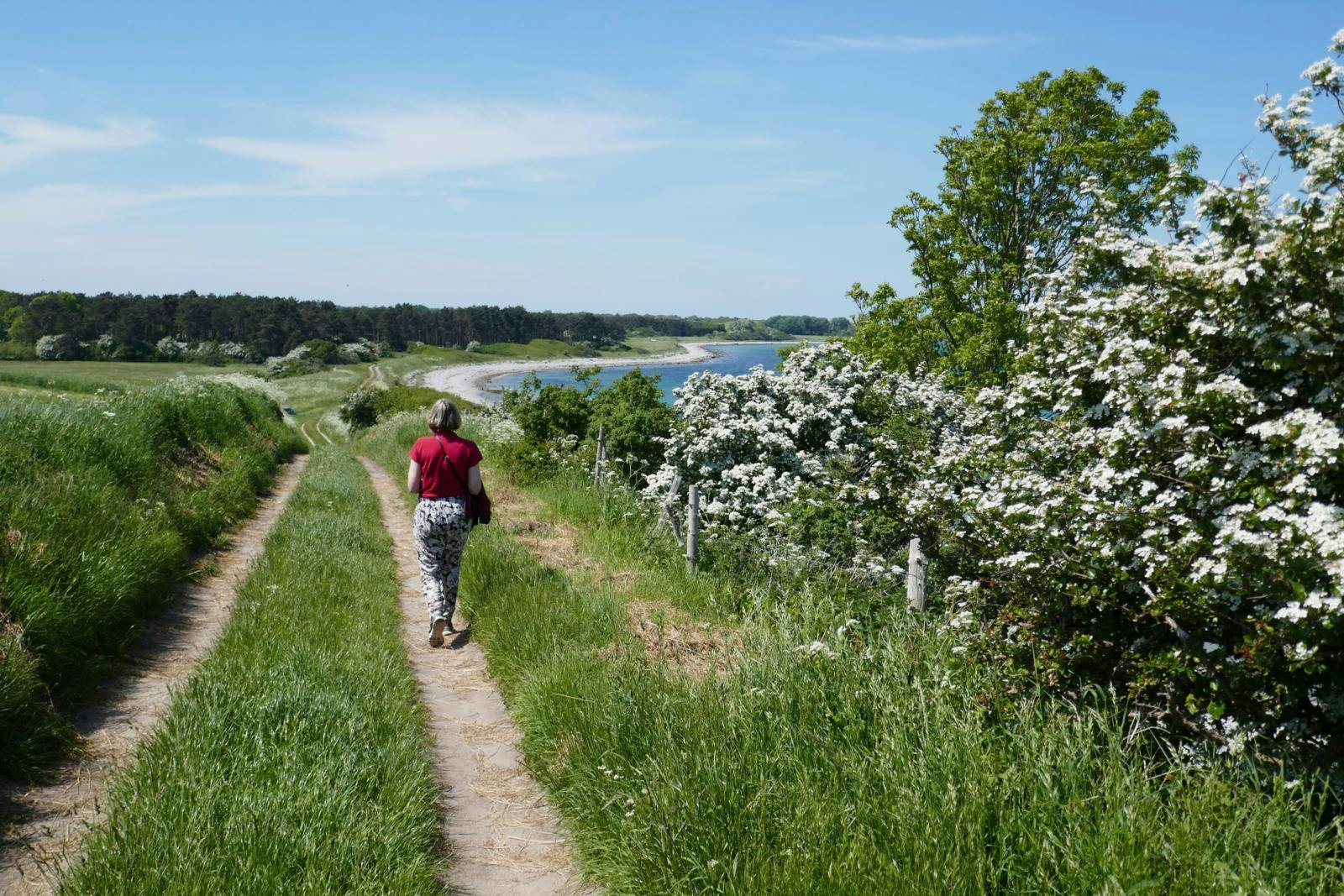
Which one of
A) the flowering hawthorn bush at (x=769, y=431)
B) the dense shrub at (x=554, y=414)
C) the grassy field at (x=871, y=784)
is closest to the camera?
the grassy field at (x=871, y=784)

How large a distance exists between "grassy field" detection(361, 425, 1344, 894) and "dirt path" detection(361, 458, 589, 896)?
0.15 metres

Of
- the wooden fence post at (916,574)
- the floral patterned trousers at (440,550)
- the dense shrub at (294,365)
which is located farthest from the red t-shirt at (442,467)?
the dense shrub at (294,365)

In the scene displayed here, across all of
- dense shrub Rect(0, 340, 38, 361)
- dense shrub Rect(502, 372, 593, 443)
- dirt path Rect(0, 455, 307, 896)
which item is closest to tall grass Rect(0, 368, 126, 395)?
dense shrub Rect(502, 372, 593, 443)

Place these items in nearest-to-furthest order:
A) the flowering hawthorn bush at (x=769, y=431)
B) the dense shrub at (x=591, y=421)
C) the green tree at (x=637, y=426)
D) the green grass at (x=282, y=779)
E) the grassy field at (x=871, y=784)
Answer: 1. the grassy field at (x=871, y=784)
2. the green grass at (x=282, y=779)
3. the flowering hawthorn bush at (x=769, y=431)
4. the green tree at (x=637, y=426)
5. the dense shrub at (x=591, y=421)

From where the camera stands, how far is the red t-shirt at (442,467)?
765 cm

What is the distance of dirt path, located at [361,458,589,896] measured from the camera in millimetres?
3932

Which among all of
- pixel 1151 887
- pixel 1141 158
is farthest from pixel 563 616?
pixel 1141 158

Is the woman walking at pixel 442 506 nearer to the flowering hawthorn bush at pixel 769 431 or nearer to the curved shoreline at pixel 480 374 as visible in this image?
the flowering hawthorn bush at pixel 769 431

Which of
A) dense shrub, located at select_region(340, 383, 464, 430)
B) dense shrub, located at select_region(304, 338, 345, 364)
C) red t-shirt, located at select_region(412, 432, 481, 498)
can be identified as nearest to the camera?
red t-shirt, located at select_region(412, 432, 481, 498)

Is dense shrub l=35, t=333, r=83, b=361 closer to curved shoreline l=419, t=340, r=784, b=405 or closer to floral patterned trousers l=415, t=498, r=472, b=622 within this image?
curved shoreline l=419, t=340, r=784, b=405

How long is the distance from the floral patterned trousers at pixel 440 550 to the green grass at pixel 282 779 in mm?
777

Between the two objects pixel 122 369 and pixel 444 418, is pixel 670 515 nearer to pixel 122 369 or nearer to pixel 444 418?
pixel 444 418

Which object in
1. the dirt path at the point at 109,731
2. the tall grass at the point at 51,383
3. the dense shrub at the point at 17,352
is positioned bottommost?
the dirt path at the point at 109,731

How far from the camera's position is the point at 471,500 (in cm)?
780
